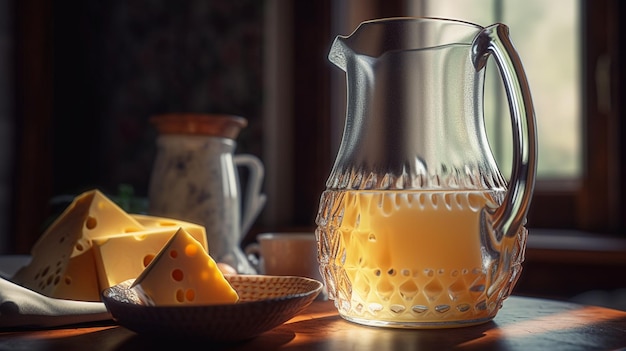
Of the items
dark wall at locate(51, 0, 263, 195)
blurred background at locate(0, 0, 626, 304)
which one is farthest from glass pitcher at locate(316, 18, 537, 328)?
dark wall at locate(51, 0, 263, 195)

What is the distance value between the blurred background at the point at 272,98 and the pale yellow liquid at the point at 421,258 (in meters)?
0.68

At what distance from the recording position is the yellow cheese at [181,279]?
529 mm

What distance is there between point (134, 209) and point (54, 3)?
6.02 ft

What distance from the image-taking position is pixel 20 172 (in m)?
2.54

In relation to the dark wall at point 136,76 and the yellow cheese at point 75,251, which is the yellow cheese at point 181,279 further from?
the dark wall at point 136,76

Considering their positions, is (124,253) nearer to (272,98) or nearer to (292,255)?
(292,255)

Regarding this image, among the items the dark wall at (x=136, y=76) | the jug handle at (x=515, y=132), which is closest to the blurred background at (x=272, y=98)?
the dark wall at (x=136, y=76)

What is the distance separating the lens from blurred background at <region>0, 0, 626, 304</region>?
5.39 ft

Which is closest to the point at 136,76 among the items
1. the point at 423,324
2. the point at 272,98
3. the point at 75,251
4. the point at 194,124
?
the point at 272,98

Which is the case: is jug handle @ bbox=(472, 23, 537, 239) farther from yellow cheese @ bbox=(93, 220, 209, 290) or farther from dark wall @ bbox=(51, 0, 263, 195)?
dark wall @ bbox=(51, 0, 263, 195)

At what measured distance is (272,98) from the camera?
2117 mm

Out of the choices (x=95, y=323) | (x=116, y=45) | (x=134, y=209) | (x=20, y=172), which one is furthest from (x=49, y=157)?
(x=95, y=323)

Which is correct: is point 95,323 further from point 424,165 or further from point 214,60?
point 214,60

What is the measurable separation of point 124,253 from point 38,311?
0.11 meters
